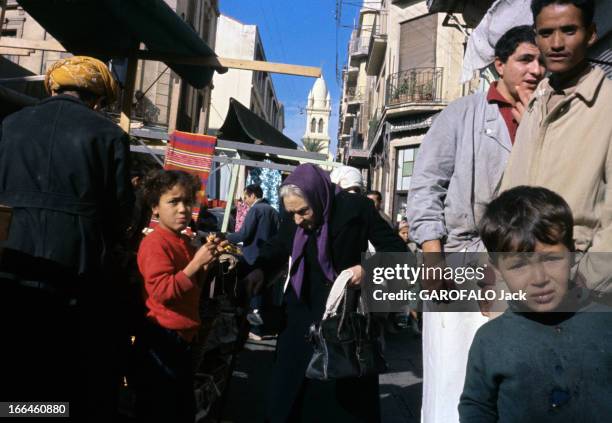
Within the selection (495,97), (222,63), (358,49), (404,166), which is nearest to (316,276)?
(495,97)

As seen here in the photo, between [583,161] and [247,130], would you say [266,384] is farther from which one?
[247,130]

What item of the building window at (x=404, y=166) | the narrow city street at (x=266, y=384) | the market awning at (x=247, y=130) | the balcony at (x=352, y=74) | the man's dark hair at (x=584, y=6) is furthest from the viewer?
the balcony at (x=352, y=74)

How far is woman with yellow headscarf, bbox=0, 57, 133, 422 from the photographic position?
92.8 inches

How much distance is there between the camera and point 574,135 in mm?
1831

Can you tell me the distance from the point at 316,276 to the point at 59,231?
133 centimetres

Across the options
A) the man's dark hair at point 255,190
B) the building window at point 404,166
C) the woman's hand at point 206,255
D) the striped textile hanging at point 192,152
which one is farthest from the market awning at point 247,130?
the building window at point 404,166

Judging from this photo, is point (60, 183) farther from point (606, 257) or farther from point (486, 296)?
point (606, 257)

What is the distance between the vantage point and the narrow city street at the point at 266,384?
4.46 m

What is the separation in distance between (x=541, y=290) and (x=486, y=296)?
1.44ft

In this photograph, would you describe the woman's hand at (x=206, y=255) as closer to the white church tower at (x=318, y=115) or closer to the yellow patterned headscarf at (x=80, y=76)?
the yellow patterned headscarf at (x=80, y=76)

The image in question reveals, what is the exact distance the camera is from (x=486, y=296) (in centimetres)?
211

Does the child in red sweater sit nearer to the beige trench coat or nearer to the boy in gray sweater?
the boy in gray sweater

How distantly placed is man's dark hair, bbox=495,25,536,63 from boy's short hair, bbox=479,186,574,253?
0.86m

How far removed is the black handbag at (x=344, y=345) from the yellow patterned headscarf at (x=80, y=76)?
1.56 m
